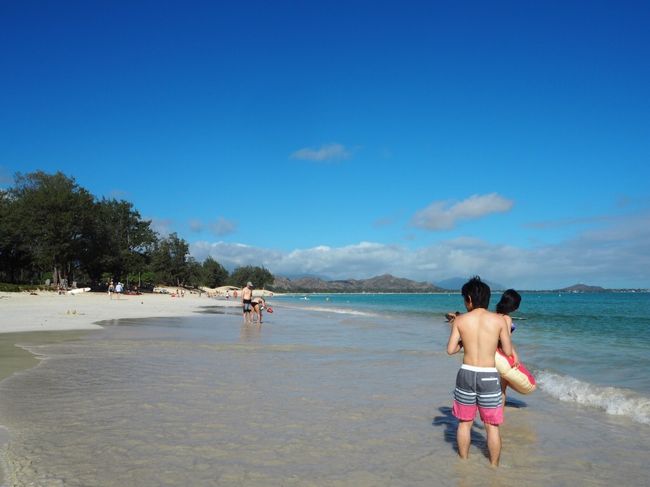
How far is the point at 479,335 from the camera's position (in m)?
5.37

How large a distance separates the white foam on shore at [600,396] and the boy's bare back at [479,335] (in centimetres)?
369

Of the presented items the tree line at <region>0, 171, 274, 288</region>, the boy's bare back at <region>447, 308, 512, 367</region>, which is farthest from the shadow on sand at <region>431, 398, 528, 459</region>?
the tree line at <region>0, 171, 274, 288</region>

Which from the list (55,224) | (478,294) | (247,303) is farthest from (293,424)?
(55,224)

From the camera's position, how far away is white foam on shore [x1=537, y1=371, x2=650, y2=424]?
25.6ft

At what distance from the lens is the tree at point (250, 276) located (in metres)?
188

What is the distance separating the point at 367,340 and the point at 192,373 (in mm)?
9173

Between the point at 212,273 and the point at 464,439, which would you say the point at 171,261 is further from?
the point at 464,439

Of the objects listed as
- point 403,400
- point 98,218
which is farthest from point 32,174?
point 403,400

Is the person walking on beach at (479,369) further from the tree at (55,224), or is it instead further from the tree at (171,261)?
the tree at (171,261)

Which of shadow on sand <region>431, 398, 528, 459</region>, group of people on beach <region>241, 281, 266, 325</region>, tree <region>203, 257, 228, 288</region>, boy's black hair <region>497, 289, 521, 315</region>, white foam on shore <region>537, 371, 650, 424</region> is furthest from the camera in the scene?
tree <region>203, 257, 228, 288</region>

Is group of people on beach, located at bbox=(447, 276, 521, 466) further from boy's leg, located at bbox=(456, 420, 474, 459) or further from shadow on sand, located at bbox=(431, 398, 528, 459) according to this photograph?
shadow on sand, located at bbox=(431, 398, 528, 459)

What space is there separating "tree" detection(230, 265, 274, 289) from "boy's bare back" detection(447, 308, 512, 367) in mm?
182421

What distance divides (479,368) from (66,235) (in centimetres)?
6403

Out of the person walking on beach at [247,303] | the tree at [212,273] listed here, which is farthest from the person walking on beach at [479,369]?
the tree at [212,273]
